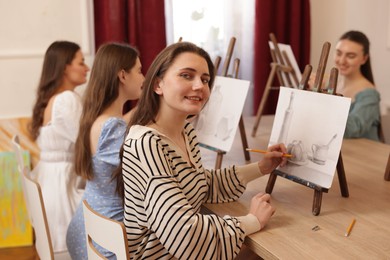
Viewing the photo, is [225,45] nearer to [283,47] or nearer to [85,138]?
[283,47]

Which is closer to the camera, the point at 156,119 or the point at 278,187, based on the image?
the point at 156,119

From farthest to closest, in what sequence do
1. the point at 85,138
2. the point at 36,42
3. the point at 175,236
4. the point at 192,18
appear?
the point at 192,18 < the point at 36,42 < the point at 85,138 < the point at 175,236

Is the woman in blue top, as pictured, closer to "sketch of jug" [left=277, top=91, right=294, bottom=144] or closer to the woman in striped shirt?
the woman in striped shirt

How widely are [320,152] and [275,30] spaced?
2435 mm

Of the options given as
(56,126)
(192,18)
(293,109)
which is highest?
(192,18)

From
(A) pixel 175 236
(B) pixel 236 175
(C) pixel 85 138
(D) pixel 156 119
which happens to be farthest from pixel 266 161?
(C) pixel 85 138

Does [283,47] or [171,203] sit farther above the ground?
[283,47]

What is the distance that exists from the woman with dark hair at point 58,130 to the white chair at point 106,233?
4.72ft

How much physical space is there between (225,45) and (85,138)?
1962mm

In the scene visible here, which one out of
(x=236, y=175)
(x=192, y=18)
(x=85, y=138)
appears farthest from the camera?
(x=192, y=18)

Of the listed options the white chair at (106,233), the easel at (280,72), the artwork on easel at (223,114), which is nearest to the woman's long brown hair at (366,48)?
the easel at (280,72)

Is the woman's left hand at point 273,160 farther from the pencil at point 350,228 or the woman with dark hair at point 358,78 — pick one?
the woman with dark hair at point 358,78

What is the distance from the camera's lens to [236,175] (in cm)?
180

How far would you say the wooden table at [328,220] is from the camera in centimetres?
136
